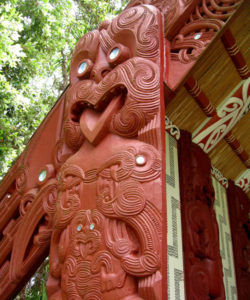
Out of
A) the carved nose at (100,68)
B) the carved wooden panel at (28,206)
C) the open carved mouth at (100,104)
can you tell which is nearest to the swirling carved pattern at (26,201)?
the carved wooden panel at (28,206)

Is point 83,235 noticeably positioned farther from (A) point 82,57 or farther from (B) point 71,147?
(A) point 82,57

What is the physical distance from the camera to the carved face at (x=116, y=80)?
86.7 inches

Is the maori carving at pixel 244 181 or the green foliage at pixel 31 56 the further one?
the green foliage at pixel 31 56

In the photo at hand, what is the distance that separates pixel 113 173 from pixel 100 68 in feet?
2.77

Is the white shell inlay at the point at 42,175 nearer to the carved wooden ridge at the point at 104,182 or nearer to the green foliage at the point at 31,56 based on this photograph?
the carved wooden ridge at the point at 104,182

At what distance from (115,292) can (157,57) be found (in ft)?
4.53

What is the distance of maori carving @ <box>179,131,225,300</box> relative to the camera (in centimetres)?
239

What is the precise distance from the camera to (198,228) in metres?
2.58

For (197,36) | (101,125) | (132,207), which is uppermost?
(197,36)

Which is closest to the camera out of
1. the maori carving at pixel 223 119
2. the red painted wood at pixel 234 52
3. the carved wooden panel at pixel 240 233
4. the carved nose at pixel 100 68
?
the red painted wood at pixel 234 52

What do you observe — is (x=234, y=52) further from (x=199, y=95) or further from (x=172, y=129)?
(x=172, y=129)

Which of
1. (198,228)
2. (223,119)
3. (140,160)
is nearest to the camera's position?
(140,160)

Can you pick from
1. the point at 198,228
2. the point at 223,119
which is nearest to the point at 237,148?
the point at 223,119

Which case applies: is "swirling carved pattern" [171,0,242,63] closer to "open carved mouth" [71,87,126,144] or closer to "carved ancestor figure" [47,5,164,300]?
"carved ancestor figure" [47,5,164,300]
